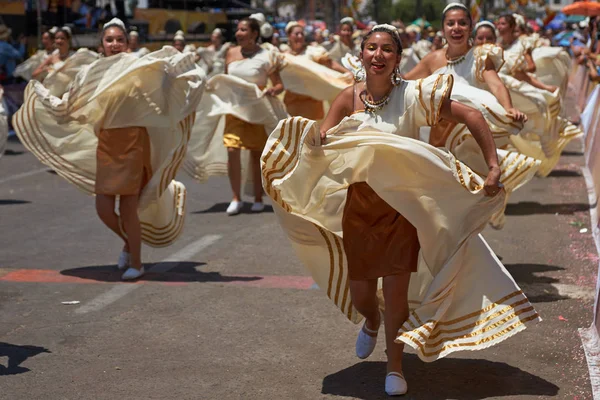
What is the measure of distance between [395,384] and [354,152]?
110 cm

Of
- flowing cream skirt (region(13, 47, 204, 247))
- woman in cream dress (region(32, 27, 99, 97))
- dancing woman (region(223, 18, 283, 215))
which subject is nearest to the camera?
flowing cream skirt (region(13, 47, 204, 247))

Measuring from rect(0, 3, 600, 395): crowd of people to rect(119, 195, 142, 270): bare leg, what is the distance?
0.01 metres

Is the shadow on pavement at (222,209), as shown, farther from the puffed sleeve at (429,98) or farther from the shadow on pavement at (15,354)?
the puffed sleeve at (429,98)

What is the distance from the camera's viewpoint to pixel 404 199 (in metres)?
5.29

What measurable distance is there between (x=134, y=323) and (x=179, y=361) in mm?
909

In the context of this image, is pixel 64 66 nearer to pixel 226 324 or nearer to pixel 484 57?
pixel 484 57

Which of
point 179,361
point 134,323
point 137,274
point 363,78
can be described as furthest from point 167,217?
point 363,78

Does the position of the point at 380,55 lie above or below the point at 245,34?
above

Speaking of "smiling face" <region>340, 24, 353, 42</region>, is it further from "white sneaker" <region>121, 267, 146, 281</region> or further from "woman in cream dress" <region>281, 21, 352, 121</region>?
"white sneaker" <region>121, 267, 146, 281</region>

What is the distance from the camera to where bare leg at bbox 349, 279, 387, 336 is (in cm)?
548

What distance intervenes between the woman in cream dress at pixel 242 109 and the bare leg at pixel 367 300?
5.77m

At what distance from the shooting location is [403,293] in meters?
5.38

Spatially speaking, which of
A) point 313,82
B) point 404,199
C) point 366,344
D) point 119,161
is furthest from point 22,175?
point 404,199

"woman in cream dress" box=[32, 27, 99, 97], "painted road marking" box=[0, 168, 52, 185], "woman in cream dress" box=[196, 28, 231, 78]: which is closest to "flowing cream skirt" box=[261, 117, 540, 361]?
"woman in cream dress" box=[32, 27, 99, 97]
